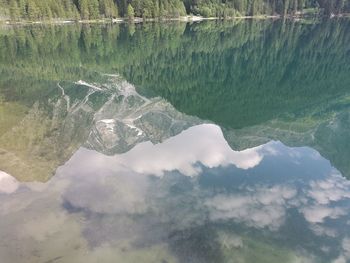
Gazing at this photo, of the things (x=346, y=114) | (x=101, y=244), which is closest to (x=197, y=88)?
(x=346, y=114)

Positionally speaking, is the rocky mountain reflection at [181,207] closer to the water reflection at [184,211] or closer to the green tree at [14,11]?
the water reflection at [184,211]

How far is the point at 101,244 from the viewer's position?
76.1 ft

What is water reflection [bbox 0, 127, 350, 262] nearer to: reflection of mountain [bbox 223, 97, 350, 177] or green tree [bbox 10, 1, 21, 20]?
reflection of mountain [bbox 223, 97, 350, 177]

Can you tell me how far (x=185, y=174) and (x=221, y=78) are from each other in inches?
1749

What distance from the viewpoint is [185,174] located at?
3272cm

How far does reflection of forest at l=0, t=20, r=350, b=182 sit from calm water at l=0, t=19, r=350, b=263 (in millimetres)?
410

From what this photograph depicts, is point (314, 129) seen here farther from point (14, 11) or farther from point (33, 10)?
point (14, 11)

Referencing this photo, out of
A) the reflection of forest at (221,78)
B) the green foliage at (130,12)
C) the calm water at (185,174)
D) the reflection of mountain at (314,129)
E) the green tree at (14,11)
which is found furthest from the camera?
the green foliage at (130,12)

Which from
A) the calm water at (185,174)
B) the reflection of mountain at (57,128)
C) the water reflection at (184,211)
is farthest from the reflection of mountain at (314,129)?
the water reflection at (184,211)

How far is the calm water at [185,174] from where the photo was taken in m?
23.4

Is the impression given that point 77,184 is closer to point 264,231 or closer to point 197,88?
point 264,231

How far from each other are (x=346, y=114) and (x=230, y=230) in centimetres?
3945

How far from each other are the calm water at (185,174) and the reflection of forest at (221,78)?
41 cm

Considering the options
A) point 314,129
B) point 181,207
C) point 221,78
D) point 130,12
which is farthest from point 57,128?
point 130,12
